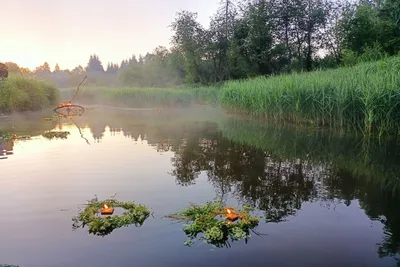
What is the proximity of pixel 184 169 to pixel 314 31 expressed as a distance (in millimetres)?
19866

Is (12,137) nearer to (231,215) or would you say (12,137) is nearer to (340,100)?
(231,215)

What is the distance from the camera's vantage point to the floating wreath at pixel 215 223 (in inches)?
130

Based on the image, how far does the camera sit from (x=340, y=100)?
356 inches

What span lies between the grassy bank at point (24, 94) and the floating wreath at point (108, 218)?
50.1 feet

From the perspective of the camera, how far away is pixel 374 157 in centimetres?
655

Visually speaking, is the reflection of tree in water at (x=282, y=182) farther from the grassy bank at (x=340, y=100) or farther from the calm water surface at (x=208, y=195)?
the grassy bank at (x=340, y=100)

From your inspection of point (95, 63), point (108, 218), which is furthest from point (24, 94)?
point (95, 63)

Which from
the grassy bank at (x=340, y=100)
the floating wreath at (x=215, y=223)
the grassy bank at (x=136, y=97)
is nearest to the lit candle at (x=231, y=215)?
the floating wreath at (x=215, y=223)

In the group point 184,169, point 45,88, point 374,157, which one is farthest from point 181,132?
point 45,88

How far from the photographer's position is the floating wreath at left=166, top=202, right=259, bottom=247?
331cm

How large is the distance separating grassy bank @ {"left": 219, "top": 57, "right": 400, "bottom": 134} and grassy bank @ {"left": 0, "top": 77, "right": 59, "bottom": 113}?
467 inches

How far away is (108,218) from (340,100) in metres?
7.29

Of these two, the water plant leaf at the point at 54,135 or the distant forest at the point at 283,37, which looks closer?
the water plant leaf at the point at 54,135

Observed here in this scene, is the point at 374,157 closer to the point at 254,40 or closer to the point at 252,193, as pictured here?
the point at 252,193
